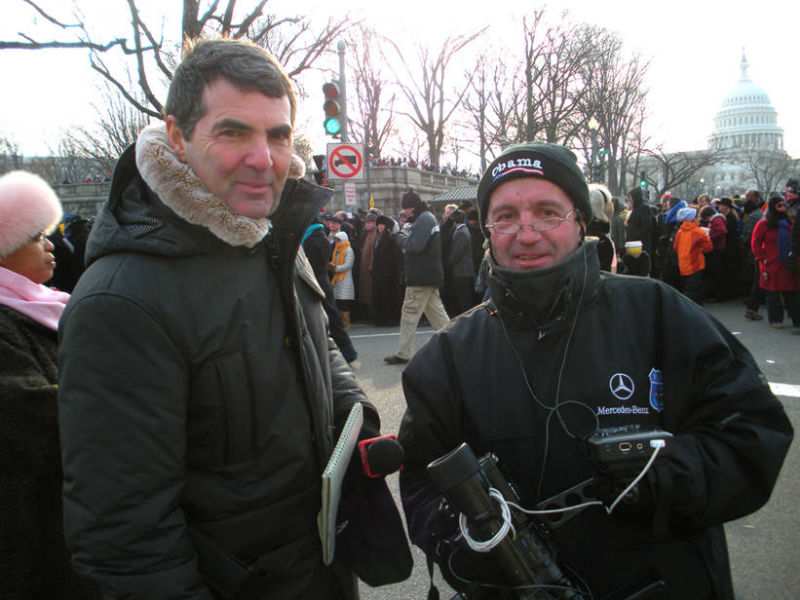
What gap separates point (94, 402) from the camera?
1.20 m

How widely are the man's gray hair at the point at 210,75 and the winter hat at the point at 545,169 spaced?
687 mm

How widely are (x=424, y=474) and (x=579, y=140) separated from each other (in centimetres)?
3630

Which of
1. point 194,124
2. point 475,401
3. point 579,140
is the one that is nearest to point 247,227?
point 194,124

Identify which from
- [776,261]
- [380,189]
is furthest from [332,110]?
[380,189]

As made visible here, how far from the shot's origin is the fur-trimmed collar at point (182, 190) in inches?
54.6

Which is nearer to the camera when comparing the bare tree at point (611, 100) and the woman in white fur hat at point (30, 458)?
the woman in white fur hat at point (30, 458)

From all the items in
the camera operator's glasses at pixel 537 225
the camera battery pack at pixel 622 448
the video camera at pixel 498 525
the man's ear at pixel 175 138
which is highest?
the man's ear at pixel 175 138

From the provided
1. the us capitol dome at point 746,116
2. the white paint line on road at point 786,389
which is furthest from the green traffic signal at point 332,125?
the us capitol dome at point 746,116

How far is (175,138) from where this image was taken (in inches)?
57.1

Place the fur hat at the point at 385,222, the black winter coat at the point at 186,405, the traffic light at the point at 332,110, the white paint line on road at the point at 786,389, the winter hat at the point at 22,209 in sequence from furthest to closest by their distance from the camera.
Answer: the traffic light at the point at 332,110, the fur hat at the point at 385,222, the white paint line on road at the point at 786,389, the winter hat at the point at 22,209, the black winter coat at the point at 186,405

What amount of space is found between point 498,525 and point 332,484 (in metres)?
0.40

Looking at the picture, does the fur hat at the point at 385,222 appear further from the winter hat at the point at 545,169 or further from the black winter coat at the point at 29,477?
the black winter coat at the point at 29,477

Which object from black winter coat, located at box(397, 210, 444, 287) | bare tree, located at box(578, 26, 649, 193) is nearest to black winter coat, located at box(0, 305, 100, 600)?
black winter coat, located at box(397, 210, 444, 287)

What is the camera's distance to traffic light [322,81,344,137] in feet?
34.1
